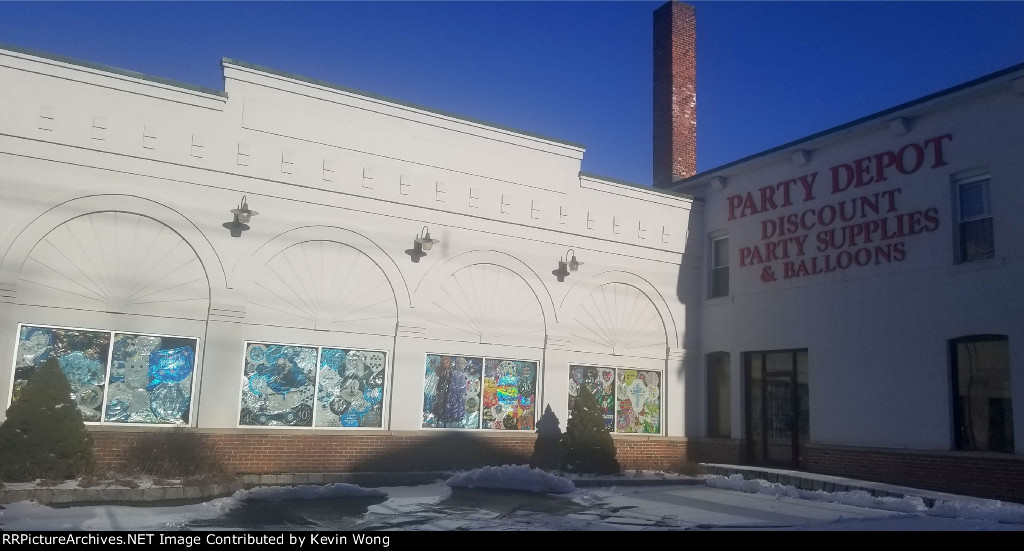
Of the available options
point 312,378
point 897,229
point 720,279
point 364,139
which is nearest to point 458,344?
point 312,378

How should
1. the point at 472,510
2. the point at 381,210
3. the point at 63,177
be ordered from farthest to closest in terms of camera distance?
the point at 381,210
the point at 63,177
the point at 472,510

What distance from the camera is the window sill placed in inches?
572

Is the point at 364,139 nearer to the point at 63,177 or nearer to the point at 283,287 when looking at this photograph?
the point at 283,287

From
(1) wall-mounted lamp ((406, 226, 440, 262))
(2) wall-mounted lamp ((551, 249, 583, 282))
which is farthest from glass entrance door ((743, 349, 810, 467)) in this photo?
(1) wall-mounted lamp ((406, 226, 440, 262))

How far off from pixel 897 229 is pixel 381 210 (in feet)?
33.0

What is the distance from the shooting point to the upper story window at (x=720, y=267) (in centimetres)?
2045

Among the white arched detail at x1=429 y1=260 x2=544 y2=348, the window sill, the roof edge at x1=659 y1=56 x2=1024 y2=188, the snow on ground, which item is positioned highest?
the roof edge at x1=659 y1=56 x2=1024 y2=188

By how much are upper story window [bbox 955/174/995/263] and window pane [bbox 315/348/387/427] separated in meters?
11.0

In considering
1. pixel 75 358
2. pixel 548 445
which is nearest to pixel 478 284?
pixel 548 445

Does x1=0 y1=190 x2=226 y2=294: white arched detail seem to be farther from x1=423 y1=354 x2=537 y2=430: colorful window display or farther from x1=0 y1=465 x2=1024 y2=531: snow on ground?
x1=423 y1=354 x2=537 y2=430: colorful window display

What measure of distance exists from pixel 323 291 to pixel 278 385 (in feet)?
6.34

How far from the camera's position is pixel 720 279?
67.6 feet

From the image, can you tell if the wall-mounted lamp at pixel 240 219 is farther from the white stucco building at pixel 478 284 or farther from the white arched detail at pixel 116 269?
the white arched detail at pixel 116 269

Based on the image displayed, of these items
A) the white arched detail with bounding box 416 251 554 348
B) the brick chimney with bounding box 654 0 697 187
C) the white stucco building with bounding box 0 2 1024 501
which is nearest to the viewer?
the white stucco building with bounding box 0 2 1024 501
